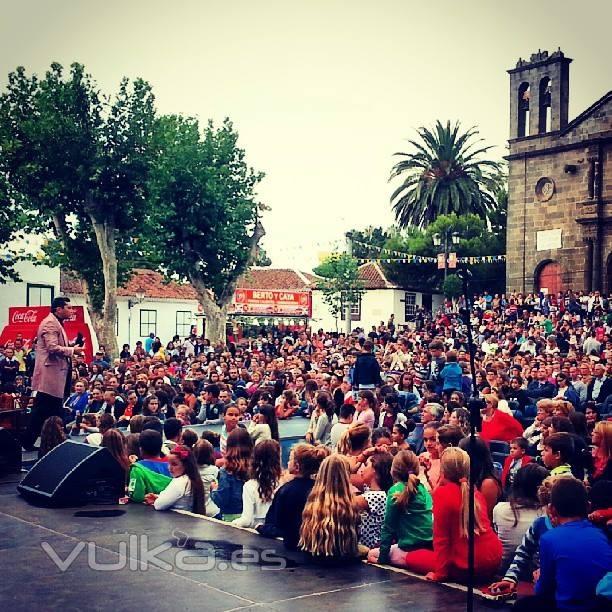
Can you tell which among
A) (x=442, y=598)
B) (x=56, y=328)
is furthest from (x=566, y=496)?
(x=56, y=328)

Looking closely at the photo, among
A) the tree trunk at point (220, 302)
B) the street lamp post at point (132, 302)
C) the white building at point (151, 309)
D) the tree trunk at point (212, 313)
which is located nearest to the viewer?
the tree trunk at point (212, 313)

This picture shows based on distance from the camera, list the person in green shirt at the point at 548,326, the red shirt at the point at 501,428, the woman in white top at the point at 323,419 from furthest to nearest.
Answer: the person in green shirt at the point at 548,326, the woman in white top at the point at 323,419, the red shirt at the point at 501,428

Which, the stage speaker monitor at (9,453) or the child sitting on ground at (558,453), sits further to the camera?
the stage speaker monitor at (9,453)

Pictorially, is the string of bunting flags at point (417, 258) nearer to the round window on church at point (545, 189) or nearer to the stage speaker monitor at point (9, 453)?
the round window on church at point (545, 189)

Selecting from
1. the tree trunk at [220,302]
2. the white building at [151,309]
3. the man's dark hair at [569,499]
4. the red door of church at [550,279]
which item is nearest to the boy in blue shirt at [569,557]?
the man's dark hair at [569,499]

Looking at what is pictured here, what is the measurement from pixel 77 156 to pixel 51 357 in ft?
68.1

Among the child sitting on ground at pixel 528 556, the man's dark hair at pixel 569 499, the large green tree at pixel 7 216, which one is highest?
the large green tree at pixel 7 216

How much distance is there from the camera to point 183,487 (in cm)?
811

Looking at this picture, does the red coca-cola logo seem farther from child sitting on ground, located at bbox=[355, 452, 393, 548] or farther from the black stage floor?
child sitting on ground, located at bbox=[355, 452, 393, 548]

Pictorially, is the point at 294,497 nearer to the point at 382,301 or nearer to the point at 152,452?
the point at 152,452

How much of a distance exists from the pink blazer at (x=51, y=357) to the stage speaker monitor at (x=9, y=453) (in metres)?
0.60

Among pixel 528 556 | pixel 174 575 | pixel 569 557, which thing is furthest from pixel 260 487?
pixel 569 557

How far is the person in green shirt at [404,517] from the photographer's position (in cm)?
654

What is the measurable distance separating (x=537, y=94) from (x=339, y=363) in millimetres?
22309
